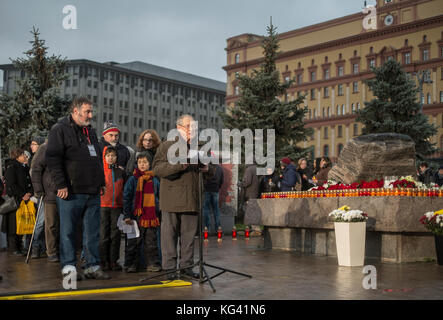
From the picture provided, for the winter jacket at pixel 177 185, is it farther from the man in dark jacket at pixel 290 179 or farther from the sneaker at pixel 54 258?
the man in dark jacket at pixel 290 179

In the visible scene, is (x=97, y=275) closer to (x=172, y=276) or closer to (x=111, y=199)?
(x=172, y=276)

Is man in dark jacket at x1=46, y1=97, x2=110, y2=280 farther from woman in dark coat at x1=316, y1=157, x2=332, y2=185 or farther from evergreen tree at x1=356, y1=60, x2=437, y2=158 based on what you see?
evergreen tree at x1=356, y1=60, x2=437, y2=158

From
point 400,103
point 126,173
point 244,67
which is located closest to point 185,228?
point 126,173

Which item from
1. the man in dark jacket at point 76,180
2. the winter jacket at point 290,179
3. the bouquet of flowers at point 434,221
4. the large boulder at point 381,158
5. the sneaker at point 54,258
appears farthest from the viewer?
the winter jacket at point 290,179

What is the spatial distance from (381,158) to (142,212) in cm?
497

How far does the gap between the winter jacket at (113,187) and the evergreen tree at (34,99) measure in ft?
60.7

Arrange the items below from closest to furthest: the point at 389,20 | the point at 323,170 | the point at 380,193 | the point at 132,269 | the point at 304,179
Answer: the point at 132,269 → the point at 380,193 → the point at 323,170 → the point at 304,179 → the point at 389,20

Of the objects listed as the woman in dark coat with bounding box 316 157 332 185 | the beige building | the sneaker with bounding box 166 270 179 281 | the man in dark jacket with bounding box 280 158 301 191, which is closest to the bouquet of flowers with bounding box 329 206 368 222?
the sneaker with bounding box 166 270 179 281

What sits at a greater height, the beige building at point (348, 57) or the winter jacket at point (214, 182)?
the beige building at point (348, 57)

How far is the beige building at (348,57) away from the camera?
8014 cm

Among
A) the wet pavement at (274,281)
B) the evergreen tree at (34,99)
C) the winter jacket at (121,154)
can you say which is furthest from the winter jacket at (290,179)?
the evergreen tree at (34,99)

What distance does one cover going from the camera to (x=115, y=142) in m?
9.60

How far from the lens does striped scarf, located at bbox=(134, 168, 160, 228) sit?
884 centimetres

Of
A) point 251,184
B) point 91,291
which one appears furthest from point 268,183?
point 91,291
